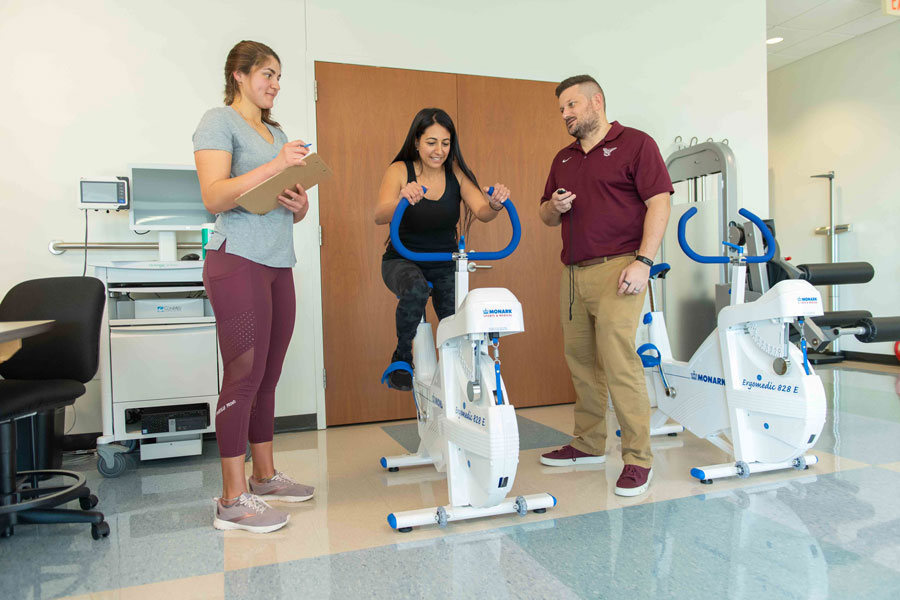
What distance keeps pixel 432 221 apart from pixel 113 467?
1.82 m

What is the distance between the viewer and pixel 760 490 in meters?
2.37

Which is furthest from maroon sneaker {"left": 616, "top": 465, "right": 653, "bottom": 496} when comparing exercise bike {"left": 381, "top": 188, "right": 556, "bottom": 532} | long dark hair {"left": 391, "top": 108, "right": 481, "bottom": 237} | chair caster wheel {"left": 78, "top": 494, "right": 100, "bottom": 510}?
chair caster wheel {"left": 78, "top": 494, "right": 100, "bottom": 510}

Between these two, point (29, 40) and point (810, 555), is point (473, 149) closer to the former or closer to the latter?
point (29, 40)

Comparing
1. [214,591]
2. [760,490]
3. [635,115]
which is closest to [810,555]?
[760,490]

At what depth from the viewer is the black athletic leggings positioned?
7.79 feet

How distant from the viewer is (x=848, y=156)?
20.3ft

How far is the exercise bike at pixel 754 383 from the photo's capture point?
2.31 m

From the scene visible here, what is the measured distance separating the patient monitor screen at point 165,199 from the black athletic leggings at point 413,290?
1368 millimetres

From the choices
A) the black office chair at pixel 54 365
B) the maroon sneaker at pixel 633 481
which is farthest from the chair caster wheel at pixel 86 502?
the maroon sneaker at pixel 633 481

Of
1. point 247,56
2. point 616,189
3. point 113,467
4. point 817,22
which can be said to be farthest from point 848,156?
point 113,467

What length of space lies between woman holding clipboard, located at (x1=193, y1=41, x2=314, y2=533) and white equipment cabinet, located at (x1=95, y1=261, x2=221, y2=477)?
100 cm

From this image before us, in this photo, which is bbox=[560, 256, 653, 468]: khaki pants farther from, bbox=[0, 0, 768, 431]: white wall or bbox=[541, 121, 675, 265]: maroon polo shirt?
bbox=[0, 0, 768, 431]: white wall

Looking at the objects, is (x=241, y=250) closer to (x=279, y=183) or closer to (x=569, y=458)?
(x=279, y=183)

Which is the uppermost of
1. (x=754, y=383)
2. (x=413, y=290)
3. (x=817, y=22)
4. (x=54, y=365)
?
(x=817, y=22)
